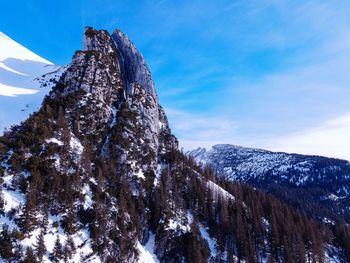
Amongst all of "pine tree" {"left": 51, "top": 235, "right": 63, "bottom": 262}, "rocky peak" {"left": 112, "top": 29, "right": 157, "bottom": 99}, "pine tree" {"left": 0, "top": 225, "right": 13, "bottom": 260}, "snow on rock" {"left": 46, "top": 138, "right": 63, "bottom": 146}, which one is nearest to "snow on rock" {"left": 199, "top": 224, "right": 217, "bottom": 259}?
"pine tree" {"left": 51, "top": 235, "right": 63, "bottom": 262}

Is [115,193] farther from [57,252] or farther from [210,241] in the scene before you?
[210,241]

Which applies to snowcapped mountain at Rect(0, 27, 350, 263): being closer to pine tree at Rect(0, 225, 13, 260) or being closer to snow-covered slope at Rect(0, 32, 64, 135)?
pine tree at Rect(0, 225, 13, 260)

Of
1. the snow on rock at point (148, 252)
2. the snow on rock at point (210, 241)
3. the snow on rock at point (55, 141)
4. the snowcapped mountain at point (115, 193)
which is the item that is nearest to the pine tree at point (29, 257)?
the snowcapped mountain at point (115, 193)

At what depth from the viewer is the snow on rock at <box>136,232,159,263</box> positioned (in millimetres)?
80688

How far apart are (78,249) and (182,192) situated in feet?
173

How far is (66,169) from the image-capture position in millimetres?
79375

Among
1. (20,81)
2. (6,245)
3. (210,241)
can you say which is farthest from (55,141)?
(20,81)

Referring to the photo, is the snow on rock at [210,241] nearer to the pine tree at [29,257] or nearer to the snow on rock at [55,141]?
the snow on rock at [55,141]

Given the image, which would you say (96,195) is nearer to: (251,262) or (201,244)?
(201,244)

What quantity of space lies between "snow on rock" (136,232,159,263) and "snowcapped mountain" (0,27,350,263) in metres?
0.37

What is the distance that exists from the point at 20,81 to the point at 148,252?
89341 millimetres

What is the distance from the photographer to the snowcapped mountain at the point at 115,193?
66.9m

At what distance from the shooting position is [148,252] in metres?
84.8

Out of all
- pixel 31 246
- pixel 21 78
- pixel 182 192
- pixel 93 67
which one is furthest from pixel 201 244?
pixel 21 78
